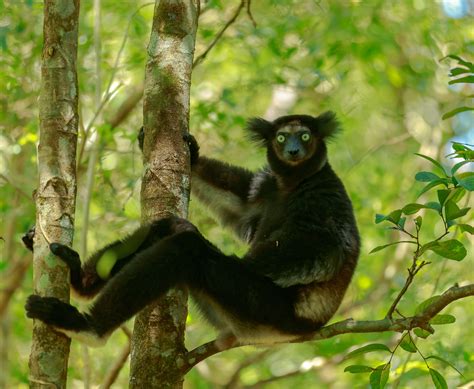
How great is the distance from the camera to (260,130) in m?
6.70

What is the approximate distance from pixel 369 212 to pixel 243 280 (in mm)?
6432

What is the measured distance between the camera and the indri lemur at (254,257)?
4367 mm

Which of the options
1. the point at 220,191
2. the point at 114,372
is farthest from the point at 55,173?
the point at 220,191

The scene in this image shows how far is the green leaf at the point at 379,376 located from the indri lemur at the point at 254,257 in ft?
3.79

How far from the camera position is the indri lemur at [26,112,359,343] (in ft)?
14.3

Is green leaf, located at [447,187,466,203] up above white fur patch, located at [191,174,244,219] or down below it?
below

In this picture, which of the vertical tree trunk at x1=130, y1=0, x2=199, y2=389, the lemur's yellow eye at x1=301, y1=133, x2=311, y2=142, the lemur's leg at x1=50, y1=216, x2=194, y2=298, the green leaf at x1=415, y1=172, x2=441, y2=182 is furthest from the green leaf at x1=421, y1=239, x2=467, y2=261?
the lemur's yellow eye at x1=301, y1=133, x2=311, y2=142

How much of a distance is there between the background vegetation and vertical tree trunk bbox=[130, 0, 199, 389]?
2121 mm

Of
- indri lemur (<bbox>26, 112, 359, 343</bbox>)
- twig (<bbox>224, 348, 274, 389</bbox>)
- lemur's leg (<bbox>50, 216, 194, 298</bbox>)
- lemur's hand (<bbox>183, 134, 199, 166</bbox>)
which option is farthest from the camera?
twig (<bbox>224, 348, 274, 389</bbox>)

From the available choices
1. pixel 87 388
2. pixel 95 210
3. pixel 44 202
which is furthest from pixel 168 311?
pixel 95 210

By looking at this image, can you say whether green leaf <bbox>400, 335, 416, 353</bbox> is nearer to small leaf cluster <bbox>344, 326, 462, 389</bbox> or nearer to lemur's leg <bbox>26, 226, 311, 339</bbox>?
small leaf cluster <bbox>344, 326, 462, 389</bbox>

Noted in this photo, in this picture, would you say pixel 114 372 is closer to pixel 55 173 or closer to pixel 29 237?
pixel 29 237

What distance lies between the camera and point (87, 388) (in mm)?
5605

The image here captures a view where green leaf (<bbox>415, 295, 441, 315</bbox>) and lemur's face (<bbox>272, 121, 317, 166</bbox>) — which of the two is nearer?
green leaf (<bbox>415, 295, 441, 315</bbox>)
